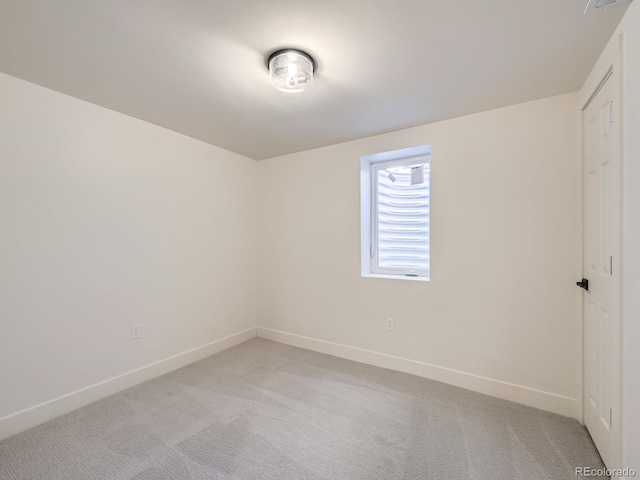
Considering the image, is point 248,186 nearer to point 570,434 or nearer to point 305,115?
point 305,115

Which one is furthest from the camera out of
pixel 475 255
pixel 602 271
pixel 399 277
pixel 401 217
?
pixel 401 217

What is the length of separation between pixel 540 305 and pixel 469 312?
0.49 meters

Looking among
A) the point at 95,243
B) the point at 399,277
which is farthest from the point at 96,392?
the point at 399,277

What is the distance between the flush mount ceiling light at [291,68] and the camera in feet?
5.16

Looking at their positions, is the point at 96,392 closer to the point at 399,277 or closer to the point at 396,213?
the point at 399,277

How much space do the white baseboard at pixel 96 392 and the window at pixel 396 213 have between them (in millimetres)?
2027

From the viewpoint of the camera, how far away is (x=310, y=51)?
157cm

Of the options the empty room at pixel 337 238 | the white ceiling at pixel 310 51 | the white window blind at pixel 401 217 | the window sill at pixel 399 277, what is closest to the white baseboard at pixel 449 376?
the empty room at pixel 337 238

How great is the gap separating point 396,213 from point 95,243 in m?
2.80

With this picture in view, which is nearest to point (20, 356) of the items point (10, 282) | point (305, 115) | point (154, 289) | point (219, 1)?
point (10, 282)

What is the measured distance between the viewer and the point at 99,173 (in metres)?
2.23

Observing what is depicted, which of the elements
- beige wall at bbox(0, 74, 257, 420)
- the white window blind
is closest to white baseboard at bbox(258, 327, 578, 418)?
the white window blind

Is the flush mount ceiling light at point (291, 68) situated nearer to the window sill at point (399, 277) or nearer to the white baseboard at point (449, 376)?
the window sill at point (399, 277)

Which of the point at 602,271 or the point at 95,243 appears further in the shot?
the point at 95,243
